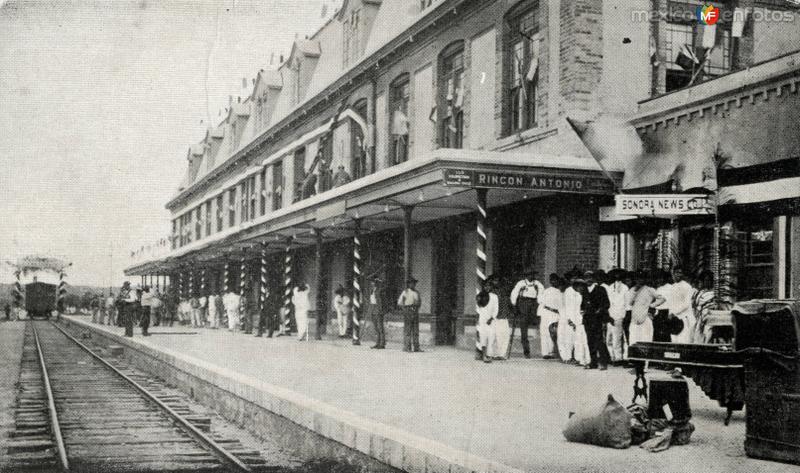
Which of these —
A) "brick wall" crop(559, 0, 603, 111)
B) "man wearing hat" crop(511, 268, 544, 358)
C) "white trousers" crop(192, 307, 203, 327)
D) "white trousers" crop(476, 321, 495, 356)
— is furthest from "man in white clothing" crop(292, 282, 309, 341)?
"white trousers" crop(192, 307, 203, 327)

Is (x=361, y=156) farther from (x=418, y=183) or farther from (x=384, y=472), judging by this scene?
(x=384, y=472)

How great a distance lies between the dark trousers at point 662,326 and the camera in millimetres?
12375

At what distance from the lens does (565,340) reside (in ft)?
47.8

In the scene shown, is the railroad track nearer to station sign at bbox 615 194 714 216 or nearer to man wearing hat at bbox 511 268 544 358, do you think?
station sign at bbox 615 194 714 216

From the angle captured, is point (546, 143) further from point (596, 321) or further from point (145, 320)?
point (145, 320)

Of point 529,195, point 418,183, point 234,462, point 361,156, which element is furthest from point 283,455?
point 361,156

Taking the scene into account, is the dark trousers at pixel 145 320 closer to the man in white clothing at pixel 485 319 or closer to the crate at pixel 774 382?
the man in white clothing at pixel 485 319

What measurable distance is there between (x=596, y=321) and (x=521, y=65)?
21.4 ft

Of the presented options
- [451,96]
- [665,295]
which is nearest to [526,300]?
[665,295]

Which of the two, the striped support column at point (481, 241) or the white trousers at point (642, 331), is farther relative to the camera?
the striped support column at point (481, 241)

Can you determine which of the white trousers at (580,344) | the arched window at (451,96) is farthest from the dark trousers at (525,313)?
the arched window at (451,96)

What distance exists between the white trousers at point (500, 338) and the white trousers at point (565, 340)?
0.94m

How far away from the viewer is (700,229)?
46.2 feet

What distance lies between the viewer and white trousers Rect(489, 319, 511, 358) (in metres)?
15.0
